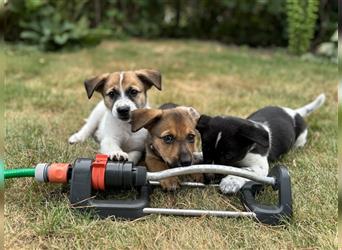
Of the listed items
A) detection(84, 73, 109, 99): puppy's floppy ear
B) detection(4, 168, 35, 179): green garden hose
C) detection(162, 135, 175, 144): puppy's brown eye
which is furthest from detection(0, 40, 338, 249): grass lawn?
detection(84, 73, 109, 99): puppy's floppy ear

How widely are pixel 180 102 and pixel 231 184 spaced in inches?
122

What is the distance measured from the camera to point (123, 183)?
3588 mm

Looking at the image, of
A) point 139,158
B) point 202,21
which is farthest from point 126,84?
point 202,21

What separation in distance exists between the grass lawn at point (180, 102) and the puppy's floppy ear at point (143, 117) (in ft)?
2.05

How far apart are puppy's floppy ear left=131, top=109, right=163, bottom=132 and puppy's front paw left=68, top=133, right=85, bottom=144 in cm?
114

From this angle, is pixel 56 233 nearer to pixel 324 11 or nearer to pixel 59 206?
pixel 59 206

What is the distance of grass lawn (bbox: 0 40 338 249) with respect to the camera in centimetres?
331

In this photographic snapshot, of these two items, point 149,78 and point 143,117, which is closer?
point 143,117

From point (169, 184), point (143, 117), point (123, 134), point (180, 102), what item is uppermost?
point (143, 117)

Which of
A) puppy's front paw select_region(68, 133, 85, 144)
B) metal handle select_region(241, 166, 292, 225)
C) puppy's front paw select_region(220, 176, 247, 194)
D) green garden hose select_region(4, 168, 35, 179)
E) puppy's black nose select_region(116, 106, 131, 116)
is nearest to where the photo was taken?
metal handle select_region(241, 166, 292, 225)

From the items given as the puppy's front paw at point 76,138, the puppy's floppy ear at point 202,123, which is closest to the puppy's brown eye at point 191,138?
the puppy's floppy ear at point 202,123

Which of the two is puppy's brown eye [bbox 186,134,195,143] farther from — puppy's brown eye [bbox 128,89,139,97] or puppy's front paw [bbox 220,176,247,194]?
puppy's brown eye [bbox 128,89,139,97]

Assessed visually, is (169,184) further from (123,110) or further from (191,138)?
(123,110)

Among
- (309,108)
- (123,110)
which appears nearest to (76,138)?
(123,110)
